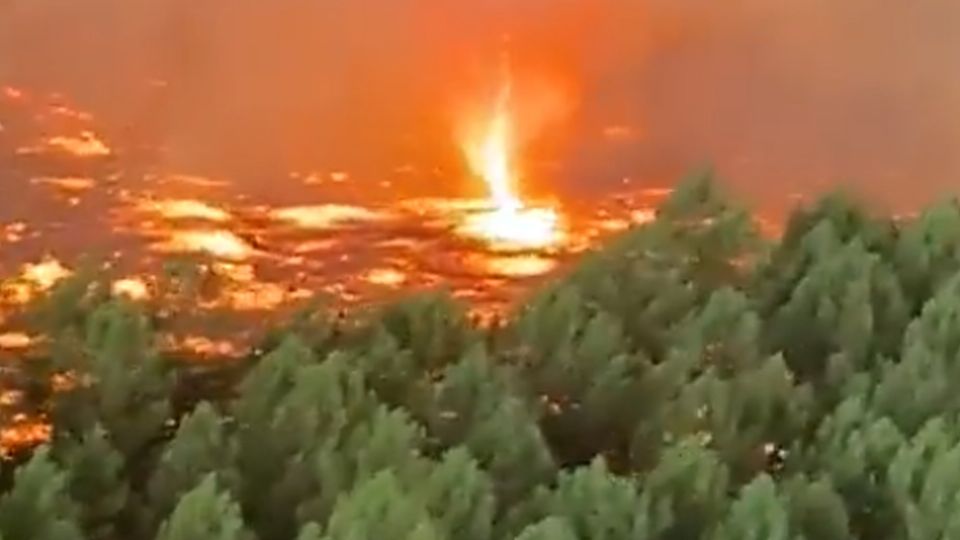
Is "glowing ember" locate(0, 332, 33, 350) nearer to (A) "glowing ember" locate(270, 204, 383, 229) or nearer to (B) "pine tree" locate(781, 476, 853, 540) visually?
(A) "glowing ember" locate(270, 204, 383, 229)

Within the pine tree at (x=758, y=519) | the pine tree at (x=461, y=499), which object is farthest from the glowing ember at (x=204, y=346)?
the pine tree at (x=758, y=519)

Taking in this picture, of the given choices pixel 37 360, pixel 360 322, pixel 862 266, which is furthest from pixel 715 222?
pixel 37 360

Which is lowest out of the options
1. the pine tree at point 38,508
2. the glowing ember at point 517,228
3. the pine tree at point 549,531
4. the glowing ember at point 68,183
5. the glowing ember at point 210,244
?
the pine tree at point 549,531

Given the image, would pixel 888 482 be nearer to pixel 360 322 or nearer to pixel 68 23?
pixel 360 322

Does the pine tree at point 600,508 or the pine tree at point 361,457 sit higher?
the pine tree at point 361,457

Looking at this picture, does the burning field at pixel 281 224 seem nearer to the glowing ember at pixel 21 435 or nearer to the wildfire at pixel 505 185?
the wildfire at pixel 505 185

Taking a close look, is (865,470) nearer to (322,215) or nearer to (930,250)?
(930,250)
